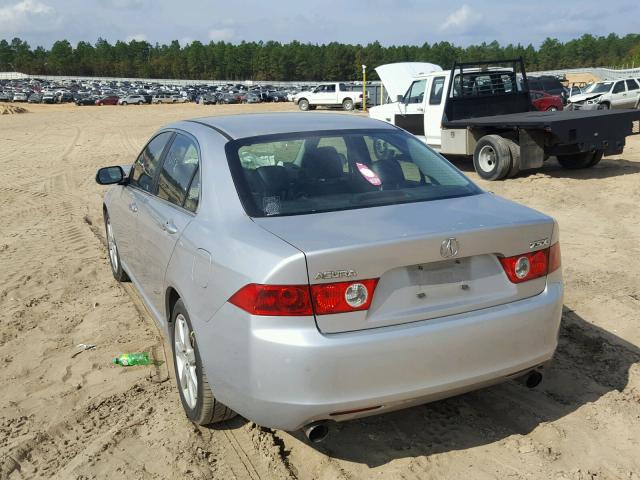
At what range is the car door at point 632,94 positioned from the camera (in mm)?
30000

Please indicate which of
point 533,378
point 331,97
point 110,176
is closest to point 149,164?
point 110,176

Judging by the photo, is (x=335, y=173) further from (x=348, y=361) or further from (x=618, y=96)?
(x=618, y=96)

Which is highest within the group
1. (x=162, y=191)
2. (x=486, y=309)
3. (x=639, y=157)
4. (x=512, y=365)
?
(x=162, y=191)

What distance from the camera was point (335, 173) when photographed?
3758mm

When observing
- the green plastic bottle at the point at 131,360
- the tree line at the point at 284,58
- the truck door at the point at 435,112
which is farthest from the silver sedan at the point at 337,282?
the tree line at the point at 284,58

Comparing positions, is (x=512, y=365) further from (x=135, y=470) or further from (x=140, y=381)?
(x=140, y=381)

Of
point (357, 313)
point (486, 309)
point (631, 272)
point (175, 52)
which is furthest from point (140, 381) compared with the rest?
point (175, 52)

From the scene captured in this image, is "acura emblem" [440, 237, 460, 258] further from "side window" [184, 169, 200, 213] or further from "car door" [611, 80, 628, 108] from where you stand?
"car door" [611, 80, 628, 108]

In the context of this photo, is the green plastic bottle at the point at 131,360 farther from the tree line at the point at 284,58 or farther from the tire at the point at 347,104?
the tree line at the point at 284,58

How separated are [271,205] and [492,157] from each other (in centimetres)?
954

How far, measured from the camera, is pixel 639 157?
14.3 meters

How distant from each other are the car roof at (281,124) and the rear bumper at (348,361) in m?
1.37

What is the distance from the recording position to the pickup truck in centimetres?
1145

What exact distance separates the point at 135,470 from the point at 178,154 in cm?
199
